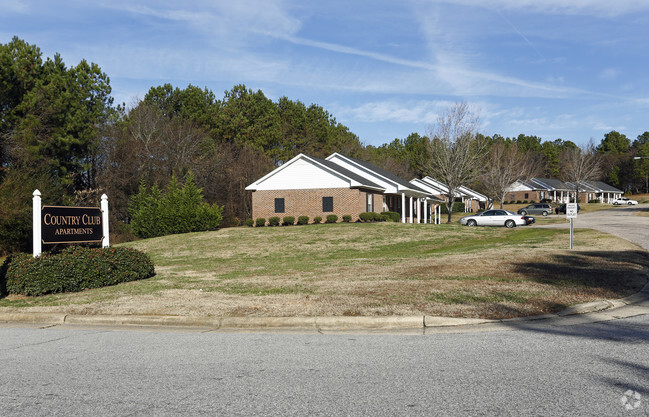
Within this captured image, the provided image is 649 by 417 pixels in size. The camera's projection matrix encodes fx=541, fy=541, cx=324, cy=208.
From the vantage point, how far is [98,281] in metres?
13.6

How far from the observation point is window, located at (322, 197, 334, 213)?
40500 mm

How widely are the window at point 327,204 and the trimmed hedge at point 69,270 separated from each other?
26124mm

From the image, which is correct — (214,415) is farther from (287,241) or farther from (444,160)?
(444,160)

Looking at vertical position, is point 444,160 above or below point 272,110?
below

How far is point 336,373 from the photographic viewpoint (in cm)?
586

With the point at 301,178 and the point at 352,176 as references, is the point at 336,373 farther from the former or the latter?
the point at 352,176

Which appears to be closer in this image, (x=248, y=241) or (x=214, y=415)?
(x=214, y=415)

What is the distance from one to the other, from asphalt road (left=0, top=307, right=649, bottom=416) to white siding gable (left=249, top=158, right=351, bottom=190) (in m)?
32.5

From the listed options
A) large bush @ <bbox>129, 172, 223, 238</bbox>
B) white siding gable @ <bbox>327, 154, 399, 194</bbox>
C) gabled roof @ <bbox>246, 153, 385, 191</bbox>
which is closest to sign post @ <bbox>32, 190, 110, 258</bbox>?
large bush @ <bbox>129, 172, 223, 238</bbox>

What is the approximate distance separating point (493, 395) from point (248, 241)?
26.9 m

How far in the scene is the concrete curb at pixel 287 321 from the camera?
8516mm

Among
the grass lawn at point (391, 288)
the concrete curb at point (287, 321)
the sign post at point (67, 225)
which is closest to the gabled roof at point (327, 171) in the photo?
the grass lawn at point (391, 288)

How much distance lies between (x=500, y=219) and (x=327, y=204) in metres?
13.3

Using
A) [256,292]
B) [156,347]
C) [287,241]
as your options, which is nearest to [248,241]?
[287,241]
